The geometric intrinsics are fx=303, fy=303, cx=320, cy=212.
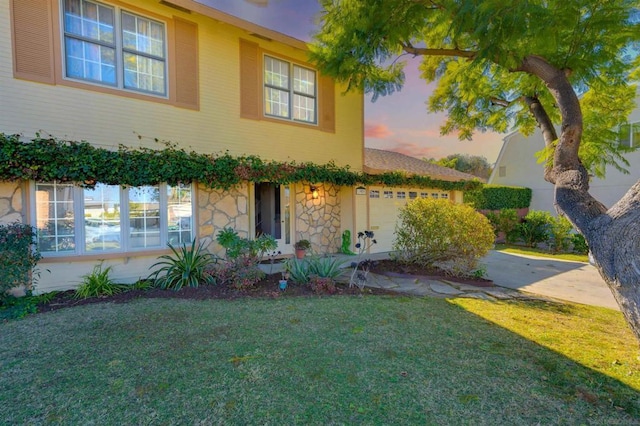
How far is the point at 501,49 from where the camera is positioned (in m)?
4.72

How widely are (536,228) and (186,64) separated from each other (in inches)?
588

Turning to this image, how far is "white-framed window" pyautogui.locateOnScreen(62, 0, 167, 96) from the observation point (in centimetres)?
606

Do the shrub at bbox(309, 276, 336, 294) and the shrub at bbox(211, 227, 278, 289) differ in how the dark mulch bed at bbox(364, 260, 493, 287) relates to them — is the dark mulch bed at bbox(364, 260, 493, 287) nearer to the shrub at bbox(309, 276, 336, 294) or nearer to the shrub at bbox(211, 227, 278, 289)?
the shrub at bbox(309, 276, 336, 294)

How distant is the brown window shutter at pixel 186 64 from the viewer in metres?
7.08

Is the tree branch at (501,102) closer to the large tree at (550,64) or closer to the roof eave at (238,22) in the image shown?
the large tree at (550,64)

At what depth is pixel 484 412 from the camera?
2.58 metres

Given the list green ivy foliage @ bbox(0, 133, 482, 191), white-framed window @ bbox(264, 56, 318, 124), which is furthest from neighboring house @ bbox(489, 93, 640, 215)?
green ivy foliage @ bbox(0, 133, 482, 191)

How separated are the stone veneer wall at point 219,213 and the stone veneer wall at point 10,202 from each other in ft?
10.5

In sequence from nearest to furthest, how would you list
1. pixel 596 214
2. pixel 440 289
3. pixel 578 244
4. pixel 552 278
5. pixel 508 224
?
pixel 596 214
pixel 440 289
pixel 552 278
pixel 578 244
pixel 508 224

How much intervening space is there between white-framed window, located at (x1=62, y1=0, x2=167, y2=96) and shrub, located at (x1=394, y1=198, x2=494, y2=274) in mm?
6845

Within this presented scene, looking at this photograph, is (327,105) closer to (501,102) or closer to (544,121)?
(501,102)

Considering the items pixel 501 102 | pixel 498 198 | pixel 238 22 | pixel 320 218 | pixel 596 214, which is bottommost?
pixel 320 218

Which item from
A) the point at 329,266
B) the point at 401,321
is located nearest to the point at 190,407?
the point at 401,321

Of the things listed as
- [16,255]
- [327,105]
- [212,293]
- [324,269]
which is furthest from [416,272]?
[16,255]
